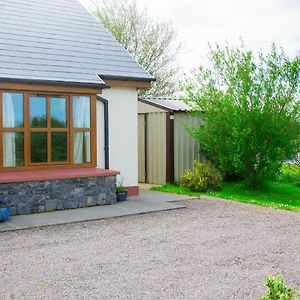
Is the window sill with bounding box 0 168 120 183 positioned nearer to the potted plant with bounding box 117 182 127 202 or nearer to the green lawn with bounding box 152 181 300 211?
the potted plant with bounding box 117 182 127 202

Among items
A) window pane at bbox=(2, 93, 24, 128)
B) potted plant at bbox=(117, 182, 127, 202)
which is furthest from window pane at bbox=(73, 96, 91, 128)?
potted plant at bbox=(117, 182, 127, 202)

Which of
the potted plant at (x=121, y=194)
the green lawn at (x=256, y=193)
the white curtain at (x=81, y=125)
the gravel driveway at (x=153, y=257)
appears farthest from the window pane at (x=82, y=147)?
the green lawn at (x=256, y=193)

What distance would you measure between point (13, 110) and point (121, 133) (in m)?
3.09

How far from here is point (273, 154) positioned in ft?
44.6

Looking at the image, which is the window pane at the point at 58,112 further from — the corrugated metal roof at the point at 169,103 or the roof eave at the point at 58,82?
the corrugated metal roof at the point at 169,103

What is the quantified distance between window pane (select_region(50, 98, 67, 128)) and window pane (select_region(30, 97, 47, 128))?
7.1 inches

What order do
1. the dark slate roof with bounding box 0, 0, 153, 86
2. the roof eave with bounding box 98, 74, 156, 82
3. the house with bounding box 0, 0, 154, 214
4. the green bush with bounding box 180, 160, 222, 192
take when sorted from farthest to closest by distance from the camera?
the green bush with bounding box 180, 160, 222, 192 < the roof eave with bounding box 98, 74, 156, 82 < the dark slate roof with bounding box 0, 0, 153, 86 < the house with bounding box 0, 0, 154, 214

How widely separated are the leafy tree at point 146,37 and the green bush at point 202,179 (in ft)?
41.0

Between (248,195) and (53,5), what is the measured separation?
→ 7.66 metres

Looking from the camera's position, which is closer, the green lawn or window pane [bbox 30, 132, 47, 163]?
window pane [bbox 30, 132, 47, 163]

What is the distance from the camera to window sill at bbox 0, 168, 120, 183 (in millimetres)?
9719

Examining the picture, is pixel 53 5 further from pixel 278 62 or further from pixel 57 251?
pixel 57 251

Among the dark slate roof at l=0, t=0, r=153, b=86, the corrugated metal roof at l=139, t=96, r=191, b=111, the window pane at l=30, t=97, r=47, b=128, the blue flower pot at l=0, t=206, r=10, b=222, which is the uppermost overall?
the dark slate roof at l=0, t=0, r=153, b=86

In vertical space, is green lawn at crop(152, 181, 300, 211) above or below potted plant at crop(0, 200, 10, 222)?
below
